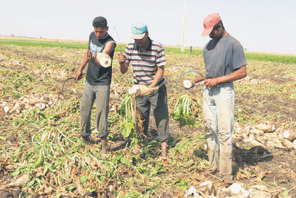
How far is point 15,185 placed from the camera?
342cm

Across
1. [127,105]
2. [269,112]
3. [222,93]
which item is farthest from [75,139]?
[269,112]

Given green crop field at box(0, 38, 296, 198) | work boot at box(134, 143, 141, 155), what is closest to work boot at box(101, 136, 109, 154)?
green crop field at box(0, 38, 296, 198)

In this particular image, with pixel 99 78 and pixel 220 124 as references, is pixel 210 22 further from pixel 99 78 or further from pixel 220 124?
pixel 99 78

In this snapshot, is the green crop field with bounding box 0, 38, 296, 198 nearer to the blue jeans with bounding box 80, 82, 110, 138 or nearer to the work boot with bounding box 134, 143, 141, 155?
the work boot with bounding box 134, 143, 141, 155

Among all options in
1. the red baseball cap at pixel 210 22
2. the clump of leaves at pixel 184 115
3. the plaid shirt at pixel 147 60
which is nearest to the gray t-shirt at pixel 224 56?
the red baseball cap at pixel 210 22

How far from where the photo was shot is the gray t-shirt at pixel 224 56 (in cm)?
324

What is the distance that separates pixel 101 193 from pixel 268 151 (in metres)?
3.28

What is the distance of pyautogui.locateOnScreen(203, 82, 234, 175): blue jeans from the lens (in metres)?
3.44

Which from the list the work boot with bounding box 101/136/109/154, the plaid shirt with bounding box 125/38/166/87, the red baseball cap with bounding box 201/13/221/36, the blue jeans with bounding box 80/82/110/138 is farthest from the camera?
the work boot with bounding box 101/136/109/154

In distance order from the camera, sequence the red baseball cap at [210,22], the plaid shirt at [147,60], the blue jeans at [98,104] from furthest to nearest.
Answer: the blue jeans at [98,104], the plaid shirt at [147,60], the red baseball cap at [210,22]

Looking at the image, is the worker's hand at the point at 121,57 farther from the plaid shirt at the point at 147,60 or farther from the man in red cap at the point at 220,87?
the man in red cap at the point at 220,87

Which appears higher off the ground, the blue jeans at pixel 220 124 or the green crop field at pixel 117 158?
the blue jeans at pixel 220 124

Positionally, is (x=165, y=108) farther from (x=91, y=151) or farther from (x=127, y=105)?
(x=91, y=151)

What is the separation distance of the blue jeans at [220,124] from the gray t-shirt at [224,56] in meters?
0.20
